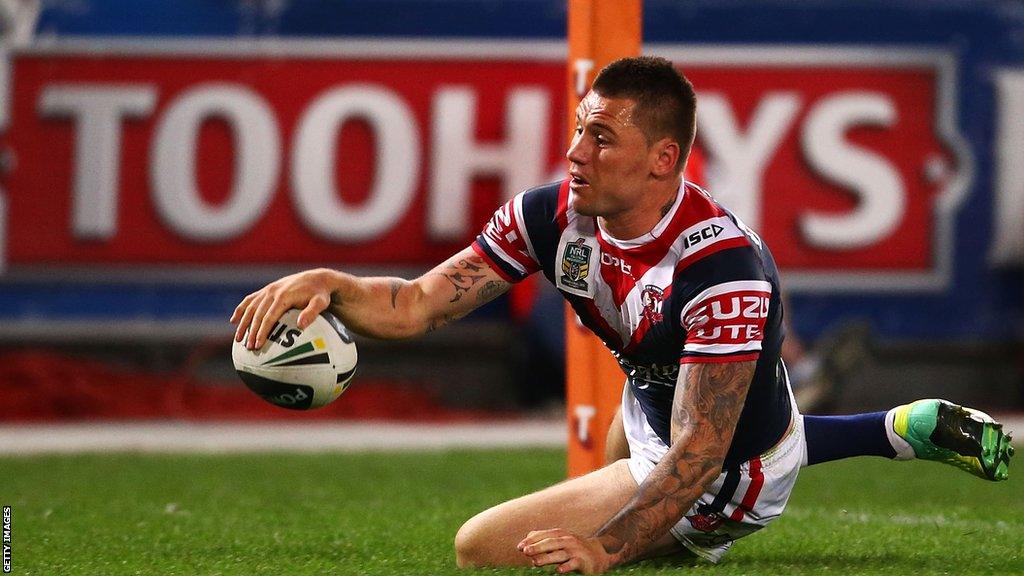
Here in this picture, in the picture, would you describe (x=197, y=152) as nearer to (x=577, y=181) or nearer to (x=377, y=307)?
(x=377, y=307)

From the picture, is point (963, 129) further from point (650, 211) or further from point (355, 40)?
point (650, 211)

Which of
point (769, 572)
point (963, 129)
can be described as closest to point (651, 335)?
point (769, 572)

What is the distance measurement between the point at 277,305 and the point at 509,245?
0.83m

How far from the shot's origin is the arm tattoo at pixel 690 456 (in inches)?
171

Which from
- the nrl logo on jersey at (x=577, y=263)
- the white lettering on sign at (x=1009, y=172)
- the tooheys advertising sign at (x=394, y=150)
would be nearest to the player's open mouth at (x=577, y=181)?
the nrl logo on jersey at (x=577, y=263)

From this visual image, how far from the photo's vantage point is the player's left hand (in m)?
4.28

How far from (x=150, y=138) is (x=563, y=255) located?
314 inches

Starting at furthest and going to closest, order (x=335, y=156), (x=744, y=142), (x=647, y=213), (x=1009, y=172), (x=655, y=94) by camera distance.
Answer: (x=1009, y=172) → (x=744, y=142) → (x=335, y=156) → (x=647, y=213) → (x=655, y=94)

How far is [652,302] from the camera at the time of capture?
15.1ft

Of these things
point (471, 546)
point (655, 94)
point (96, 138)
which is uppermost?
point (655, 94)

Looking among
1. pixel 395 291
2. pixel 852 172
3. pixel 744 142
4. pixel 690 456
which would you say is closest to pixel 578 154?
pixel 395 291

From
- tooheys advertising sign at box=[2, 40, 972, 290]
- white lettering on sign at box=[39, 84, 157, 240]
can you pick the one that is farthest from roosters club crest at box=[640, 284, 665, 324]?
white lettering on sign at box=[39, 84, 157, 240]

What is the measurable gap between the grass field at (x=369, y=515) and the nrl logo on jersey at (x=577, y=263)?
922mm

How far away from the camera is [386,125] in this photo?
40.3ft
